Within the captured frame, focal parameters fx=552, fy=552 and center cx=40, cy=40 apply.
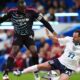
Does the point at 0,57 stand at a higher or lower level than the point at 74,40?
lower

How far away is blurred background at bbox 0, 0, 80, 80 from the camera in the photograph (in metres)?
20.9

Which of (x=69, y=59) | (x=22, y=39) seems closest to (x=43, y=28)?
(x=22, y=39)

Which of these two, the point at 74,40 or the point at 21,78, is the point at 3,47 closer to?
the point at 21,78

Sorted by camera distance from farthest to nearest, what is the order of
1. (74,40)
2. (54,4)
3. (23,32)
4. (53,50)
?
(54,4)
(53,50)
(23,32)
(74,40)

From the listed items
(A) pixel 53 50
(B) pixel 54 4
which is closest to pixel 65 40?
(A) pixel 53 50

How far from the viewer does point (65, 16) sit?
79.4ft

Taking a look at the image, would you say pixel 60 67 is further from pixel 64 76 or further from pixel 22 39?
pixel 22 39

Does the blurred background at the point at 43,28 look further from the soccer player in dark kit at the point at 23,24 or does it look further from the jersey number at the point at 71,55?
the jersey number at the point at 71,55

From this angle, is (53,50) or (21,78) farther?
(53,50)

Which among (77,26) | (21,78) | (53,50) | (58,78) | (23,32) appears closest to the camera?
(58,78)

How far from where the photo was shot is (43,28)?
79.9 feet

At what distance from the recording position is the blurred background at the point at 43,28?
20906mm

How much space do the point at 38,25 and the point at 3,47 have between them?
1.79 metres

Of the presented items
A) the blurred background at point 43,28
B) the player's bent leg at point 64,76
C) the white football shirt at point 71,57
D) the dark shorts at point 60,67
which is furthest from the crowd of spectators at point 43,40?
the player's bent leg at point 64,76
